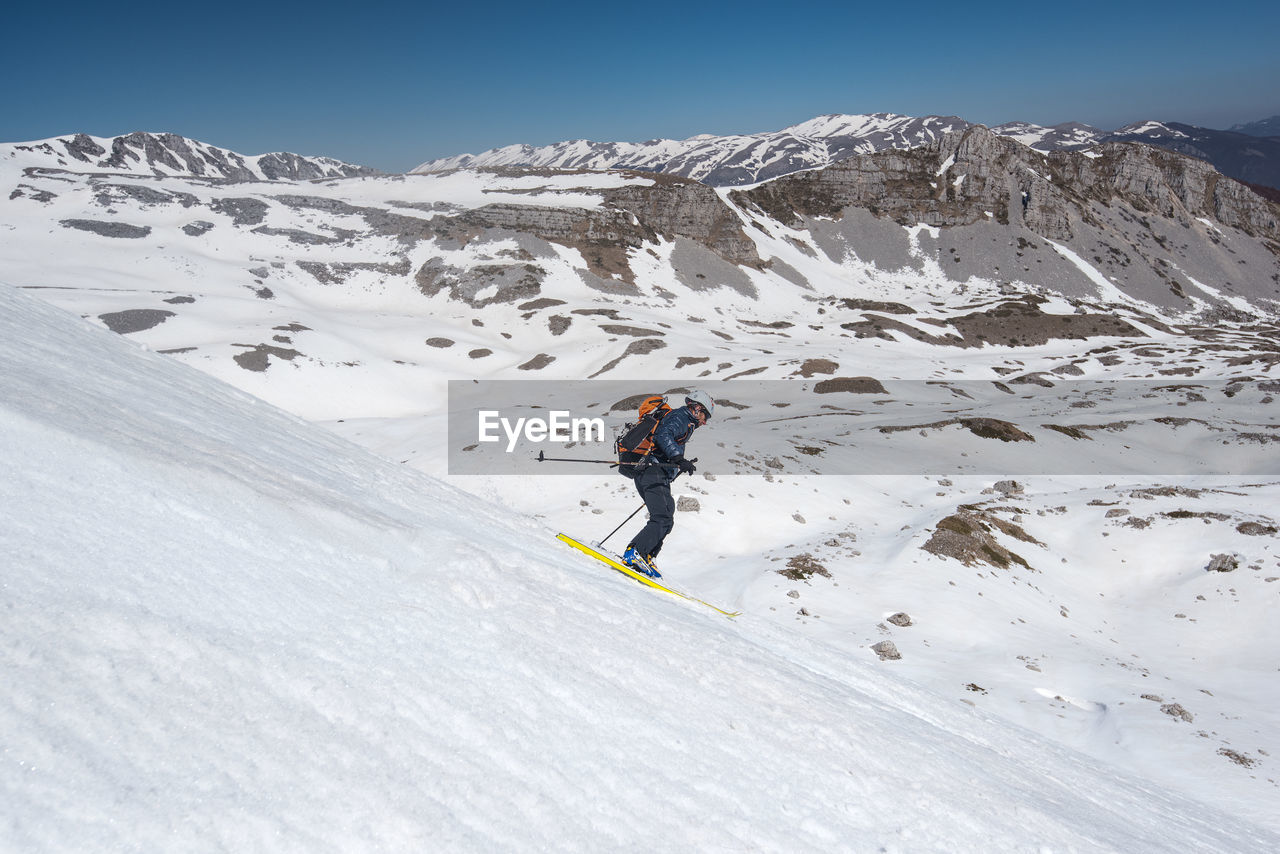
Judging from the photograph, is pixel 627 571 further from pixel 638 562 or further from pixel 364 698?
pixel 364 698

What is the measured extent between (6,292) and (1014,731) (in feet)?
58.7

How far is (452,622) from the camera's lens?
19.4 ft

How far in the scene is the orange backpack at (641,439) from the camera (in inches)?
507

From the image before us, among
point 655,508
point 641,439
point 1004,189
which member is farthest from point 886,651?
point 1004,189

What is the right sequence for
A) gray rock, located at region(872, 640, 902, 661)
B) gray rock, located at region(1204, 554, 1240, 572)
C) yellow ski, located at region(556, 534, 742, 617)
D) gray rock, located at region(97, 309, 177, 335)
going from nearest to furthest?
yellow ski, located at region(556, 534, 742, 617) < gray rock, located at region(872, 640, 902, 661) < gray rock, located at region(1204, 554, 1240, 572) < gray rock, located at region(97, 309, 177, 335)

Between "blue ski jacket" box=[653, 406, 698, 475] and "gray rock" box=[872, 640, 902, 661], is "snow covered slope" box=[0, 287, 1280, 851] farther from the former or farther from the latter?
"gray rock" box=[872, 640, 902, 661]

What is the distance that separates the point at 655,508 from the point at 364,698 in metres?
8.53

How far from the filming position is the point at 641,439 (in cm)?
1292

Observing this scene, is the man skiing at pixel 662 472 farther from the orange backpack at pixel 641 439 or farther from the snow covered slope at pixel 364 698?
the snow covered slope at pixel 364 698

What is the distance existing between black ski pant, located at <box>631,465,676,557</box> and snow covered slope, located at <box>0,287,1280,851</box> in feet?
11.2

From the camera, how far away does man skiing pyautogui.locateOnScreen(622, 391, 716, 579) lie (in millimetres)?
12516

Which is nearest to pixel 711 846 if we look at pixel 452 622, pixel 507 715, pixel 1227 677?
pixel 507 715

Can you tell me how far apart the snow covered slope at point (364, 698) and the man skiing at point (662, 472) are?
3.37 metres

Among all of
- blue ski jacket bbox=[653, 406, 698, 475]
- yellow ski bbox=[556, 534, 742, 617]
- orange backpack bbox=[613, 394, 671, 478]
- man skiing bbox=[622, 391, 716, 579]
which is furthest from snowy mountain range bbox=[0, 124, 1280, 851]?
blue ski jacket bbox=[653, 406, 698, 475]
